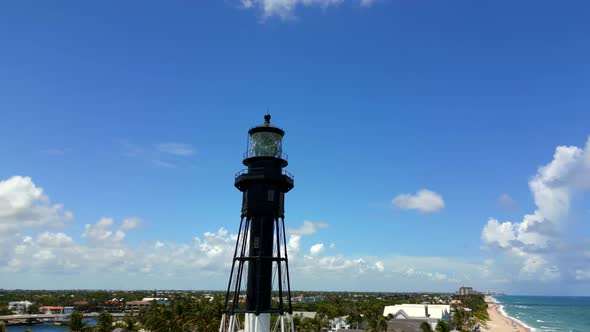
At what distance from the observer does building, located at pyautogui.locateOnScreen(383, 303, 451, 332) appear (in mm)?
80550

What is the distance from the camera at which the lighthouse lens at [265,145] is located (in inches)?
1321

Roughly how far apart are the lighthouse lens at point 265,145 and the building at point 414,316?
5722cm

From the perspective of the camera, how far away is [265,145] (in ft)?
111

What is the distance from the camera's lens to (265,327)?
31031mm

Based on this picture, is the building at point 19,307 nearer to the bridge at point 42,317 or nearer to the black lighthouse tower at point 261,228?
the bridge at point 42,317

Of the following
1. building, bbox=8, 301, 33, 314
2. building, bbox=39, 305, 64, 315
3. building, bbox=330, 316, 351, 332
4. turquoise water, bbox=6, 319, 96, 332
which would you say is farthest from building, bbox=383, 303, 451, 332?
building, bbox=8, 301, 33, 314

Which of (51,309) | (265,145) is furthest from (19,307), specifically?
(265,145)

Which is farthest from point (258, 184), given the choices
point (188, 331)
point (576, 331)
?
point (576, 331)

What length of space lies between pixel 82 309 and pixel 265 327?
179 meters

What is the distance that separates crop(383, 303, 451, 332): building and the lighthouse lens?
57.2 m

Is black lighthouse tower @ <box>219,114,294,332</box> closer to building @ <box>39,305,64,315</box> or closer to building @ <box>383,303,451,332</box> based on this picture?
building @ <box>383,303,451,332</box>

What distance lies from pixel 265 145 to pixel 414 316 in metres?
83.0

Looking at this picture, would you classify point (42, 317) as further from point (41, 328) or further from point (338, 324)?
point (338, 324)

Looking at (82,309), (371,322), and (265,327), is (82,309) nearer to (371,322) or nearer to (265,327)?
(371,322)
